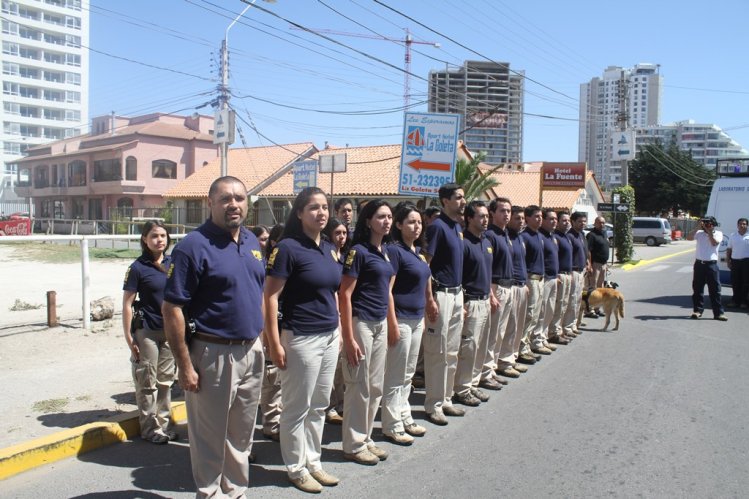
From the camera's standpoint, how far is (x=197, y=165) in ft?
171

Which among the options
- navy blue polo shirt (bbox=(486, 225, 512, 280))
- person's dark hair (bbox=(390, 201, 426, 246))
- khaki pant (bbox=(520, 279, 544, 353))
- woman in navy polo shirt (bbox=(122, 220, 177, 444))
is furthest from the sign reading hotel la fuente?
woman in navy polo shirt (bbox=(122, 220, 177, 444))

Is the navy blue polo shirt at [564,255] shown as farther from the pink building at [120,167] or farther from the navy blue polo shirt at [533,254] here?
the pink building at [120,167]

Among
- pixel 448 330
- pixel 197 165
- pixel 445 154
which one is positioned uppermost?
pixel 197 165

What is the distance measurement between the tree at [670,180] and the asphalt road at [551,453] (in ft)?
201

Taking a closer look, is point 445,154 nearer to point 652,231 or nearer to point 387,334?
point 387,334

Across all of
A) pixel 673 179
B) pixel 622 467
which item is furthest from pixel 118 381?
pixel 673 179

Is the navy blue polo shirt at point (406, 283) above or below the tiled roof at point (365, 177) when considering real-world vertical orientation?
below

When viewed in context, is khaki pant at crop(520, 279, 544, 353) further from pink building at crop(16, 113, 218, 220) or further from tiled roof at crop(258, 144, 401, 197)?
pink building at crop(16, 113, 218, 220)

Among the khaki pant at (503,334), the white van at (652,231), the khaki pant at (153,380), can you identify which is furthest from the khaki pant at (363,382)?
the white van at (652,231)

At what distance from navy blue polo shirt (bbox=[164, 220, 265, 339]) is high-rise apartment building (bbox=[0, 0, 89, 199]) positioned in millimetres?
83959

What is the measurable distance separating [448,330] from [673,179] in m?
66.0

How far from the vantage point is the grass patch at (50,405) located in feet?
17.9

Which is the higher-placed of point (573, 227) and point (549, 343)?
point (573, 227)

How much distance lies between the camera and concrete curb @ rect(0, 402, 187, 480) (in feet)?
14.4
